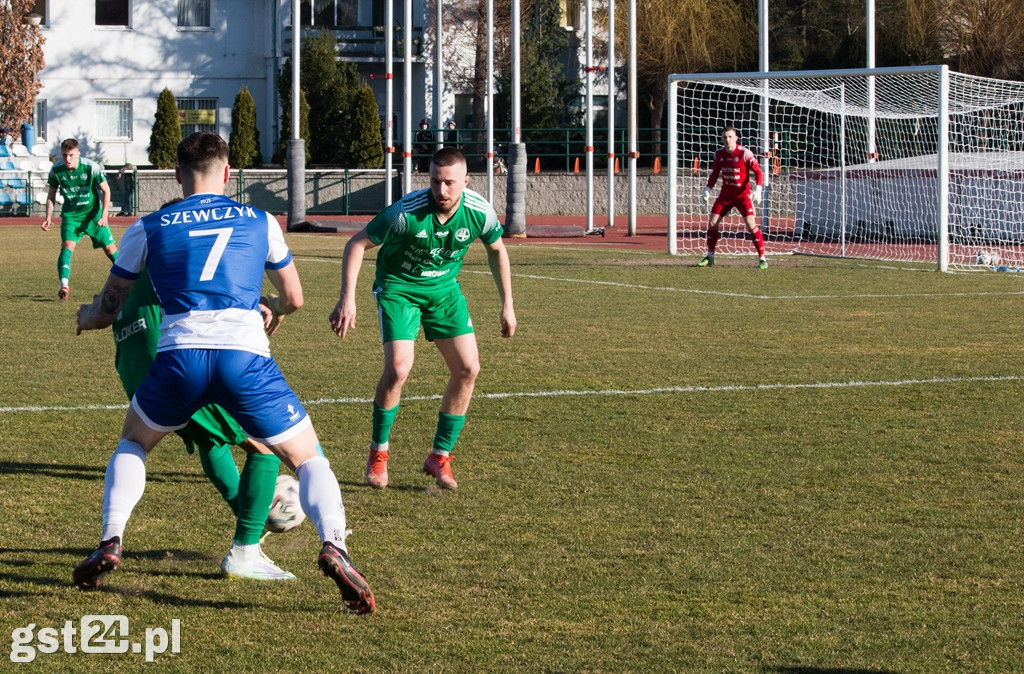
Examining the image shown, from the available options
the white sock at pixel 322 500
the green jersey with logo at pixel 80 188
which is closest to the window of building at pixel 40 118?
the green jersey with logo at pixel 80 188

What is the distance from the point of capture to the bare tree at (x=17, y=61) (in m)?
42.0

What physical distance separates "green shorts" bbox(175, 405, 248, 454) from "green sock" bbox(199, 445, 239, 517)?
68 millimetres

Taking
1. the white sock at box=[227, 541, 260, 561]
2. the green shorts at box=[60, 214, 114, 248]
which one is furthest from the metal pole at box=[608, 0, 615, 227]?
the white sock at box=[227, 541, 260, 561]

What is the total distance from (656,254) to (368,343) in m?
12.3

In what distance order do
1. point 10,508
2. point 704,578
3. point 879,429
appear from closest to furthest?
point 704,578
point 10,508
point 879,429

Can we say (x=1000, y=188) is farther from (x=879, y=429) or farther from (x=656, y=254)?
(x=879, y=429)

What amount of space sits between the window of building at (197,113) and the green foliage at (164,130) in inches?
156

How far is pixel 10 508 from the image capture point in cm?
643

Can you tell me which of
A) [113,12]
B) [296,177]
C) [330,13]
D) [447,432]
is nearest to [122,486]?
[447,432]

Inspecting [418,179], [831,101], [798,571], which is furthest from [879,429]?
[418,179]

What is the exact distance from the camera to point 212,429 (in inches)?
216

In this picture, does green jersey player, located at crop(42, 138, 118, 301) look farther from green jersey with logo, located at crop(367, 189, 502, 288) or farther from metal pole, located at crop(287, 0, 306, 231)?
metal pole, located at crop(287, 0, 306, 231)

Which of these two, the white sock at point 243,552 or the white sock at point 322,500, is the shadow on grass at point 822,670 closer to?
the white sock at point 322,500

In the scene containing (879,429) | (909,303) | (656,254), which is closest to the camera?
(879,429)
